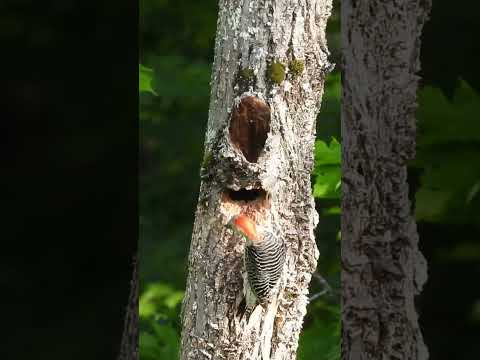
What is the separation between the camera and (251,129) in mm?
1616

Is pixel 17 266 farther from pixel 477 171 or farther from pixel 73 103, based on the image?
pixel 477 171

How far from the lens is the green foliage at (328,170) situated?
1826 mm

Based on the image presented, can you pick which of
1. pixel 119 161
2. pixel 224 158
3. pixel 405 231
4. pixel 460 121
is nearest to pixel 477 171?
pixel 460 121

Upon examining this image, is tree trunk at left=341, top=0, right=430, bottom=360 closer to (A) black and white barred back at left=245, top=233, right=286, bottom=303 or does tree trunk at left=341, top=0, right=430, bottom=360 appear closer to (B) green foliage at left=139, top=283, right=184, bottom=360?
(A) black and white barred back at left=245, top=233, right=286, bottom=303

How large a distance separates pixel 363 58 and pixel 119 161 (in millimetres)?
505

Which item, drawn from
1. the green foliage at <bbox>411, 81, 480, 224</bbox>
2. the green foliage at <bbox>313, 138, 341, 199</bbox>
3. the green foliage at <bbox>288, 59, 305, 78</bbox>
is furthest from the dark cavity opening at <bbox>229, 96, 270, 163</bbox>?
the green foliage at <bbox>411, 81, 480, 224</bbox>

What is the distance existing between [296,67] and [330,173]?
36 cm

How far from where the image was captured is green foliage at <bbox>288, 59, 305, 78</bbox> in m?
1.62

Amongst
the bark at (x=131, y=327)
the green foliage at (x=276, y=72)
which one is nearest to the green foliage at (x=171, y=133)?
the green foliage at (x=276, y=72)

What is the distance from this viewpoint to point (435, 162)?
859 millimetres

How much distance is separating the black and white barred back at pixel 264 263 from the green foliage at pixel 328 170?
0.26 m

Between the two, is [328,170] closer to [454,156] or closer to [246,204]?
[246,204]

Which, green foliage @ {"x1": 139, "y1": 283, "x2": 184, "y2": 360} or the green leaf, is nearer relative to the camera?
Answer: the green leaf

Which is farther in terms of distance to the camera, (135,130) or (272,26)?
(272,26)
